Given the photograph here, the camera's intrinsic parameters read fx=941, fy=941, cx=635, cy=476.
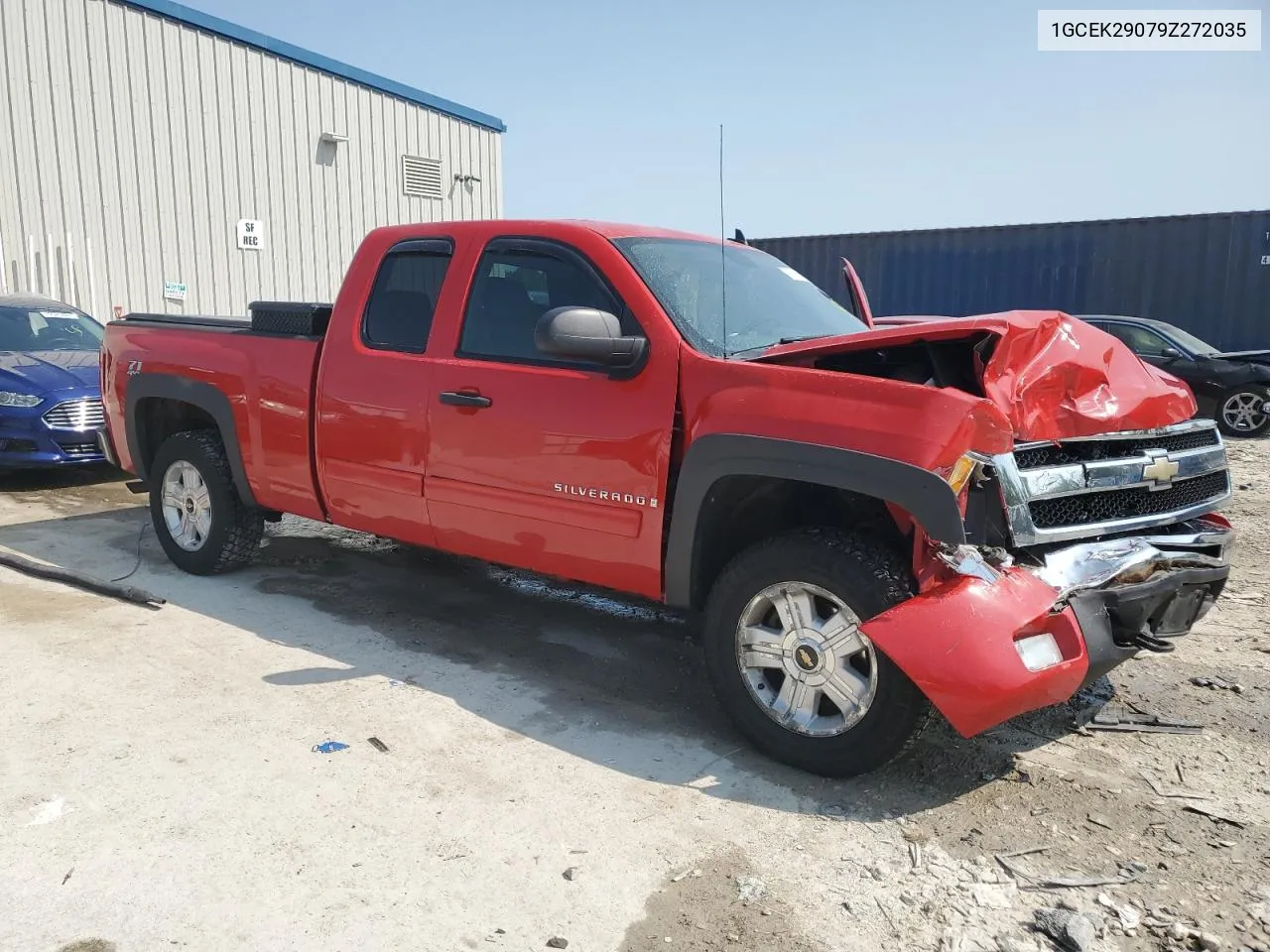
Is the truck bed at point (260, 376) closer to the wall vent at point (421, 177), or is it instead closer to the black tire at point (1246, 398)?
the black tire at point (1246, 398)

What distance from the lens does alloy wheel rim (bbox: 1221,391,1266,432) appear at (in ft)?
36.9

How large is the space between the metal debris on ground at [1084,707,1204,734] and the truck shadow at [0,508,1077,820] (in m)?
0.12

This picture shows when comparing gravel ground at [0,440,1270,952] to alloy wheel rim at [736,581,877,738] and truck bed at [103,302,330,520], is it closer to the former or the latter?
alloy wheel rim at [736,581,877,738]

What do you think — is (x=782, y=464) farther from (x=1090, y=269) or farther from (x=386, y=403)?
(x=1090, y=269)

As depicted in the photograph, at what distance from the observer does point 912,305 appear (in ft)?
51.7

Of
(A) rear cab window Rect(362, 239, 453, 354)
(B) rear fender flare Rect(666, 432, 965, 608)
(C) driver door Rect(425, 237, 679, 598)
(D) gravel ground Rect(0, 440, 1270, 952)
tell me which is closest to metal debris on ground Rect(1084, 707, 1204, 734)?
Result: (D) gravel ground Rect(0, 440, 1270, 952)

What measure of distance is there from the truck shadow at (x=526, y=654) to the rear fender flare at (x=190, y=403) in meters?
0.66

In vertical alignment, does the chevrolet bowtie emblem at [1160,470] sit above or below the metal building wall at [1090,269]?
below

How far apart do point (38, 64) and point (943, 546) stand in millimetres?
13355

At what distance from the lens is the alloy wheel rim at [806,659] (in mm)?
3084

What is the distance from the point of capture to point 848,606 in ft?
9.95

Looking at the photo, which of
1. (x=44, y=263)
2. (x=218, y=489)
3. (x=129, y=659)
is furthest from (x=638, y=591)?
(x=44, y=263)

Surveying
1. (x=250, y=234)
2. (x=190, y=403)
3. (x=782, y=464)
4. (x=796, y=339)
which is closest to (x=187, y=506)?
(x=190, y=403)

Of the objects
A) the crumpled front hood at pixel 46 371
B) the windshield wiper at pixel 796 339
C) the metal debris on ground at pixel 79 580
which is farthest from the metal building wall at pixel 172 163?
the windshield wiper at pixel 796 339
